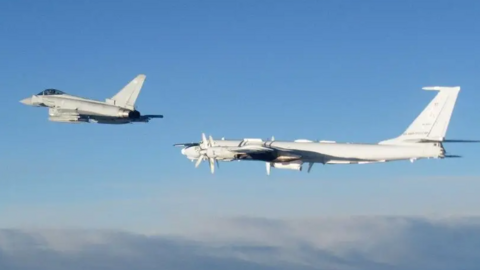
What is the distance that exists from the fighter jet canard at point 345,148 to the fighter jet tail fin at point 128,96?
9.08 metres

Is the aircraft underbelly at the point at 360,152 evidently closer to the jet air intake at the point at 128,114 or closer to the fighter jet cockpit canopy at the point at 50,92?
the jet air intake at the point at 128,114

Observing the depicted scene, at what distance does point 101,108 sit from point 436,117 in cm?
4392

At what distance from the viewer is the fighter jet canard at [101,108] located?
5359 inches

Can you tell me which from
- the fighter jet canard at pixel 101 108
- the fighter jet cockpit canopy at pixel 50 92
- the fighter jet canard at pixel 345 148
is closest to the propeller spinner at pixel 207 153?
the fighter jet canard at pixel 345 148

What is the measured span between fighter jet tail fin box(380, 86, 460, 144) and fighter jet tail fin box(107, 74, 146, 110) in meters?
38.0

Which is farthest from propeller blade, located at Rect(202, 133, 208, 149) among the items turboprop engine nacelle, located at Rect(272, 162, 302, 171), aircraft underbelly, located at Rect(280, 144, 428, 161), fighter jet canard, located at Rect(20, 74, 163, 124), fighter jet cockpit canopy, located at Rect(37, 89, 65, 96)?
fighter jet cockpit canopy, located at Rect(37, 89, 65, 96)

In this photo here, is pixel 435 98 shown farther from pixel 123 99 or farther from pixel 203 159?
pixel 123 99

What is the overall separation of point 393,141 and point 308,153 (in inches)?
436

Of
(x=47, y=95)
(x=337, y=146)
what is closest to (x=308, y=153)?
(x=337, y=146)

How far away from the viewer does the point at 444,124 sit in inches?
4766

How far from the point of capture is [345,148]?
129125mm

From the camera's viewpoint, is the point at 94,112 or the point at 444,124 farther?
the point at 94,112

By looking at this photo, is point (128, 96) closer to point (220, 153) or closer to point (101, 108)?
point (101, 108)

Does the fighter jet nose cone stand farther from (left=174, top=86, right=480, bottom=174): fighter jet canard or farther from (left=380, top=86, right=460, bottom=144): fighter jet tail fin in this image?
(left=380, top=86, right=460, bottom=144): fighter jet tail fin
